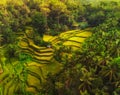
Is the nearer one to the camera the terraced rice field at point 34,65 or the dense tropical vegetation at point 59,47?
the dense tropical vegetation at point 59,47

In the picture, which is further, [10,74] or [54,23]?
[54,23]

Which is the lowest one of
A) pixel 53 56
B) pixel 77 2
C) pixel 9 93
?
pixel 9 93

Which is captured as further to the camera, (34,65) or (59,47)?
(34,65)

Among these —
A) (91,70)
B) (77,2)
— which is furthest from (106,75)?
(77,2)

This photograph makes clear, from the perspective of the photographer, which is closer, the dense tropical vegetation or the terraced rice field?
the dense tropical vegetation

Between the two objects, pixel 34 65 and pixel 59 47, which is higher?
pixel 59 47

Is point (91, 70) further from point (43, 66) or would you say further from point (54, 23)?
point (54, 23)
